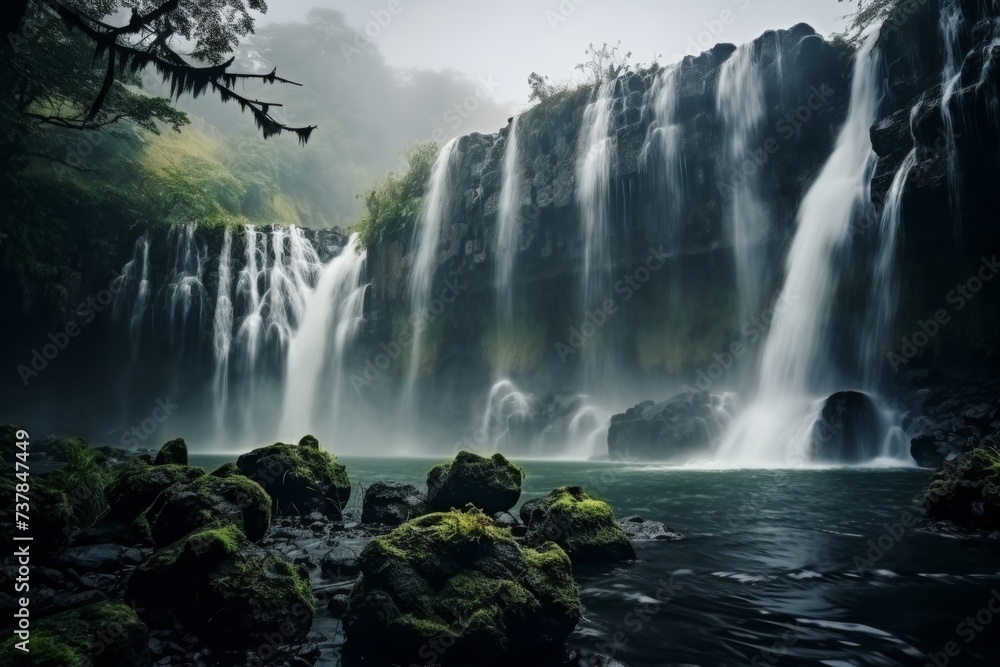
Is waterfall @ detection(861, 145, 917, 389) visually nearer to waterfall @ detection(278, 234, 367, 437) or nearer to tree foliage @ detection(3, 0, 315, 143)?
tree foliage @ detection(3, 0, 315, 143)

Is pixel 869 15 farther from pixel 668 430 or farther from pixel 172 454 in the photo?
pixel 172 454

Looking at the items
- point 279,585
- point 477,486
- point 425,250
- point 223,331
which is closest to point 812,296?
point 477,486

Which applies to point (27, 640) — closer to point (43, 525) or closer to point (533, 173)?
point (43, 525)

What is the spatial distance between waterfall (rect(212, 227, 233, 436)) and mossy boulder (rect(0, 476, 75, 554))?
29973 millimetres

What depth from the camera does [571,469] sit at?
1942 cm

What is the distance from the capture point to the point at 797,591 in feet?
18.5

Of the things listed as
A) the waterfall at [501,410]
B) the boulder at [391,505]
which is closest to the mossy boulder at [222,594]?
the boulder at [391,505]

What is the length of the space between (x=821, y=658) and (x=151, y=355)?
39.0 metres

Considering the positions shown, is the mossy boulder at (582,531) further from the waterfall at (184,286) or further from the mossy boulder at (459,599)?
the waterfall at (184,286)

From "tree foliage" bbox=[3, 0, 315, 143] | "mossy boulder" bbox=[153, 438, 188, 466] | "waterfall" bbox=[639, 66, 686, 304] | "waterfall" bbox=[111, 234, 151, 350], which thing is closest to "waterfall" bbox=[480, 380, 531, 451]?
"waterfall" bbox=[639, 66, 686, 304]

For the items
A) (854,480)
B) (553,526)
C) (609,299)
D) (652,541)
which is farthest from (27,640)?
(609,299)

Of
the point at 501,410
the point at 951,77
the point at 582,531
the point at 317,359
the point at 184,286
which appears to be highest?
the point at 951,77

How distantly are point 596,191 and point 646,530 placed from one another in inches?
914

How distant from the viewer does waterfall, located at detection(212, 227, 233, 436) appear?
33.9 m
